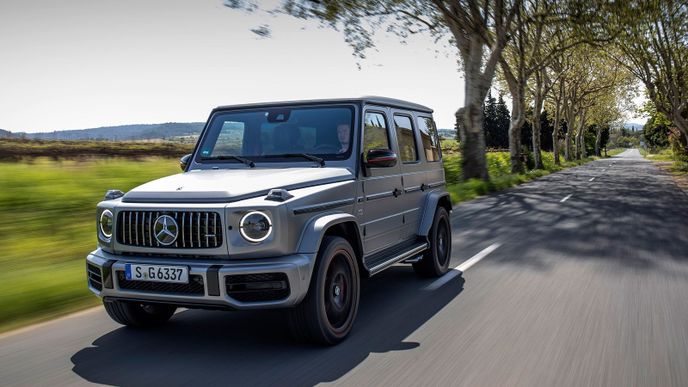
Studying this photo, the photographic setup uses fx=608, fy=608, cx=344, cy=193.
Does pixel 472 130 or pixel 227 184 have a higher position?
pixel 472 130

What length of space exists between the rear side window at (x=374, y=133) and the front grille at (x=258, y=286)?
5.61 feet

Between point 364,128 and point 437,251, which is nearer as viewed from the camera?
point 364,128

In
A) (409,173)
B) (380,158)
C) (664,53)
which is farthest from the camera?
(664,53)

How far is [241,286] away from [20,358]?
167 centimetres

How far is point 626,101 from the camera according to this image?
67.2m

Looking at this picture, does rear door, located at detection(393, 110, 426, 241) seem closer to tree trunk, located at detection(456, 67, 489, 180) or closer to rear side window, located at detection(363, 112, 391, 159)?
rear side window, located at detection(363, 112, 391, 159)

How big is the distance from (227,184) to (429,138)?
337cm

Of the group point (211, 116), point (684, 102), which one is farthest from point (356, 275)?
point (684, 102)

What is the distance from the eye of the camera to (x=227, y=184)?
14.3 feet

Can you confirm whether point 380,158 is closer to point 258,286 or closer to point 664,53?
point 258,286

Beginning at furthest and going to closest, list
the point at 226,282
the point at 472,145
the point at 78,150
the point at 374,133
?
1. the point at 78,150
2. the point at 472,145
3. the point at 374,133
4. the point at 226,282

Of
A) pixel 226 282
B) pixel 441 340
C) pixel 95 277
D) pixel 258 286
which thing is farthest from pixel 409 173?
pixel 95 277

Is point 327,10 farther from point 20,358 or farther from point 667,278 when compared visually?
point 20,358

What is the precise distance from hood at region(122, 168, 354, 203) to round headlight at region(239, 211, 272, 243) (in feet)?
0.59
